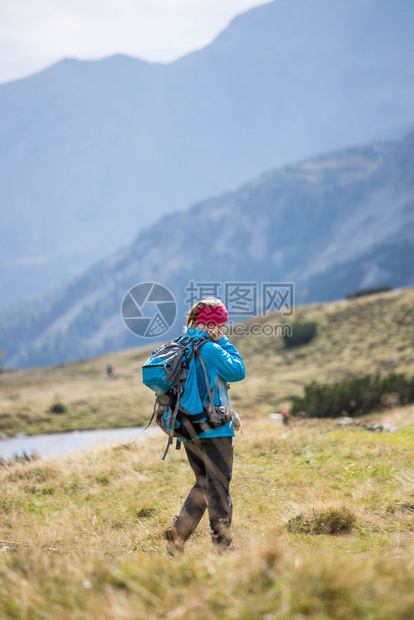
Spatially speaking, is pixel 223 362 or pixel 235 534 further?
pixel 235 534

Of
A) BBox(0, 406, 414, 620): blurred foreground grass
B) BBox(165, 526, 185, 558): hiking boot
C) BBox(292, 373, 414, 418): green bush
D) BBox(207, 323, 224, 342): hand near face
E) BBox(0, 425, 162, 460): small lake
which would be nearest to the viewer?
BBox(0, 406, 414, 620): blurred foreground grass

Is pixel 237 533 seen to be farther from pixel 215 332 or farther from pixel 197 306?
pixel 197 306

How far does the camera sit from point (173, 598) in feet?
9.39

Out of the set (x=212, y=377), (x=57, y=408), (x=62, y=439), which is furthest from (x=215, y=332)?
(x=57, y=408)

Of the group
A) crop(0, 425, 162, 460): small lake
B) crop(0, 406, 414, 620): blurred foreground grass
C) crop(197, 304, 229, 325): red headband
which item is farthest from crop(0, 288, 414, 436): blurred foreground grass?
crop(197, 304, 229, 325): red headband

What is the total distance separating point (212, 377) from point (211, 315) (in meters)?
0.59

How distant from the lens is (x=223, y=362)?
4.68 metres

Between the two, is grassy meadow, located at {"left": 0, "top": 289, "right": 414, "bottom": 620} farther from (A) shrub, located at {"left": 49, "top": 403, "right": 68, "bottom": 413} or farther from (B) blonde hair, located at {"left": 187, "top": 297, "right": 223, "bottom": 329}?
(A) shrub, located at {"left": 49, "top": 403, "right": 68, "bottom": 413}

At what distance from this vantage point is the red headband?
16.2ft

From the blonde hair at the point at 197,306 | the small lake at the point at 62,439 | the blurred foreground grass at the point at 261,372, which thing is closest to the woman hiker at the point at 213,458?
the blonde hair at the point at 197,306

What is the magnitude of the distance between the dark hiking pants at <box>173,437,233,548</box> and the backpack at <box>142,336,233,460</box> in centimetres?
16

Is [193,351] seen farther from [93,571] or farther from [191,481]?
[191,481]

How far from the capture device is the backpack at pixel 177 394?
4648 mm

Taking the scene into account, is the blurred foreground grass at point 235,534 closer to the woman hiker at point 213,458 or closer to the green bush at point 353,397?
the woman hiker at point 213,458
